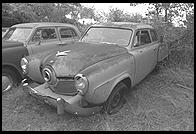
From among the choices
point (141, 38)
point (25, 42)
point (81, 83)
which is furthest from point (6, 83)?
point (141, 38)

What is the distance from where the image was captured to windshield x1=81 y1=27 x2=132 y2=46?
4.43 m

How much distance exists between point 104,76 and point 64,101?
769 mm

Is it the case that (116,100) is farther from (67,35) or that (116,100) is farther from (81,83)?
(67,35)

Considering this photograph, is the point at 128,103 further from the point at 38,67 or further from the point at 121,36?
the point at 38,67

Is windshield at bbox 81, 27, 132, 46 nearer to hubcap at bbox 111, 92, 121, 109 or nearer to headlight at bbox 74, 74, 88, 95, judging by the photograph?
hubcap at bbox 111, 92, 121, 109

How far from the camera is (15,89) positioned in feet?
15.1

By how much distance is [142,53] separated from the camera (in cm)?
447

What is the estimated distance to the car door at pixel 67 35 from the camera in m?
6.19

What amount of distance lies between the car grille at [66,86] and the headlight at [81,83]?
26 cm

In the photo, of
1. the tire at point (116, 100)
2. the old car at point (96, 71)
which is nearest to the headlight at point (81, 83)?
the old car at point (96, 71)

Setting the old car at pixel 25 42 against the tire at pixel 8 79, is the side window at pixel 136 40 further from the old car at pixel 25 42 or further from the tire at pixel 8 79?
the tire at pixel 8 79

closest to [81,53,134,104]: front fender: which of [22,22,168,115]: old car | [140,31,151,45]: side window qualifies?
[22,22,168,115]: old car

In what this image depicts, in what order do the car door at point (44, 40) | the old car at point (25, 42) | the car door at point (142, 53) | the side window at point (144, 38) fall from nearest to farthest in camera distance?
the car door at point (142, 53), the old car at point (25, 42), the side window at point (144, 38), the car door at point (44, 40)

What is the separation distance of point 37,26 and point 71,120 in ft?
10.7
